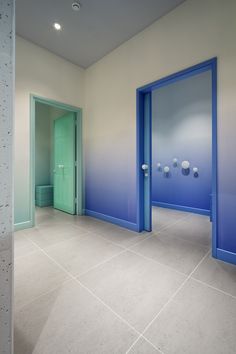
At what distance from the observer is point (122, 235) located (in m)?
2.60

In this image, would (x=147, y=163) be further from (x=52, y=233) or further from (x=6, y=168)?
(x=6, y=168)

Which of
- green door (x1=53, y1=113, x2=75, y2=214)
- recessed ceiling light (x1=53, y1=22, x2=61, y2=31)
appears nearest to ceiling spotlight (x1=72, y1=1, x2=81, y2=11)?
recessed ceiling light (x1=53, y1=22, x2=61, y2=31)

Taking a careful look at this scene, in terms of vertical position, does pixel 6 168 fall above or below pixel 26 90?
below

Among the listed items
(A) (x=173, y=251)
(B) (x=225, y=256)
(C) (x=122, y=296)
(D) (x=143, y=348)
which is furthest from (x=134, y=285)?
(B) (x=225, y=256)

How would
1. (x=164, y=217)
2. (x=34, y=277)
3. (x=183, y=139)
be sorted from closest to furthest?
(x=34, y=277) < (x=164, y=217) < (x=183, y=139)

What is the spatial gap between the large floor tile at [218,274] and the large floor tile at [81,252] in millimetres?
921

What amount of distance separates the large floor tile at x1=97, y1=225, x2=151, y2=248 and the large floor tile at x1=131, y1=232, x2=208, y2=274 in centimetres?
12

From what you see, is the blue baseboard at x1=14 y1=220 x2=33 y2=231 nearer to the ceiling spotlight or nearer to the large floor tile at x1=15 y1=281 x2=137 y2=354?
the large floor tile at x1=15 y1=281 x2=137 y2=354

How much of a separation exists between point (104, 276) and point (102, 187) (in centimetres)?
190

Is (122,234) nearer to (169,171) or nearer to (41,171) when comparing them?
(169,171)

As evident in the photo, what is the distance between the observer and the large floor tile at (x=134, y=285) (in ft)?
4.00

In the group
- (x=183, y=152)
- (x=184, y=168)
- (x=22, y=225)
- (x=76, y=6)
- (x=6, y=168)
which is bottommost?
(x=22, y=225)

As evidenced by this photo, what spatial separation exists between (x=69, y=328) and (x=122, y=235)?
5.15ft

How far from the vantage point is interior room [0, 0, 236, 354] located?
3.34ft
